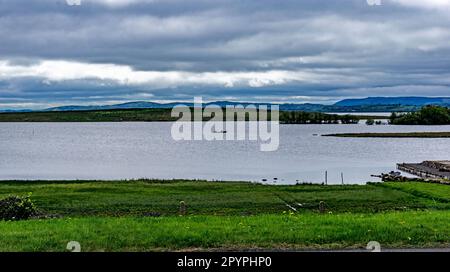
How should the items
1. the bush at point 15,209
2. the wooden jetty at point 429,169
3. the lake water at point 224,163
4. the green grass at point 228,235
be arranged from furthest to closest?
the lake water at point 224,163
the wooden jetty at point 429,169
the bush at point 15,209
the green grass at point 228,235

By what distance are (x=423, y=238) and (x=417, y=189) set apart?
4629cm

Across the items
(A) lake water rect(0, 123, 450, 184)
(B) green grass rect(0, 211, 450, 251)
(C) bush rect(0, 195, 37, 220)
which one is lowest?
(A) lake water rect(0, 123, 450, 184)

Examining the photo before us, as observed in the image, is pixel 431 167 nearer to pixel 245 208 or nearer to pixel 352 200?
pixel 352 200

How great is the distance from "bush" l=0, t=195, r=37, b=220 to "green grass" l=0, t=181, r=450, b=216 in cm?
1646

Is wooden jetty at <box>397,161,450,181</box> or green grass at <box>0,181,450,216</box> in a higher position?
green grass at <box>0,181,450,216</box>

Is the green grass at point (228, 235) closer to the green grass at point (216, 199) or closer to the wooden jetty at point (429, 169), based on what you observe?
the green grass at point (216, 199)

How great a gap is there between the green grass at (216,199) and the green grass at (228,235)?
71.5 ft

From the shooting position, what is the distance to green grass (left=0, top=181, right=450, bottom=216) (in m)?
40.2

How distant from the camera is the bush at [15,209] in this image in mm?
19797

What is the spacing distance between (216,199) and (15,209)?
1161 inches

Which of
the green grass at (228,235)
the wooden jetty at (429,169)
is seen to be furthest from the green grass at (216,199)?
the wooden jetty at (429,169)

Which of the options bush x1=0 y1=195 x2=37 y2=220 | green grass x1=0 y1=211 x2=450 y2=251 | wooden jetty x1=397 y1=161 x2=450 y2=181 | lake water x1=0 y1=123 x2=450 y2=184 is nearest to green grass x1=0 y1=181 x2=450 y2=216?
bush x1=0 y1=195 x2=37 y2=220

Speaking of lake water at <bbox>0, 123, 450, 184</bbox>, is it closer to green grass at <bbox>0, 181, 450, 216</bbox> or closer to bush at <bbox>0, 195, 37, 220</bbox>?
green grass at <bbox>0, 181, 450, 216</bbox>

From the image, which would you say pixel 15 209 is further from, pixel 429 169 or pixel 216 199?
pixel 429 169
